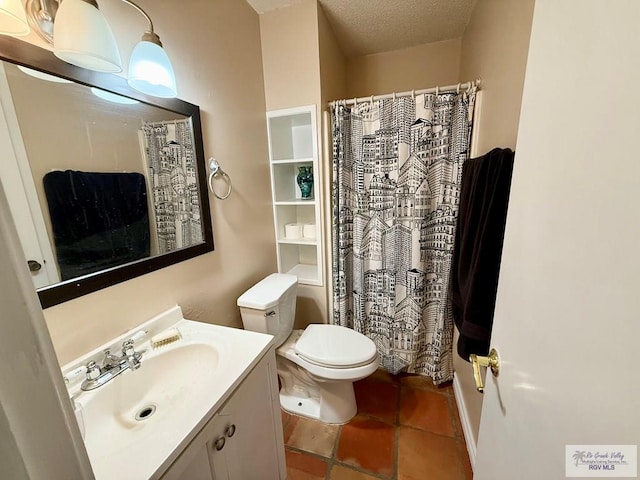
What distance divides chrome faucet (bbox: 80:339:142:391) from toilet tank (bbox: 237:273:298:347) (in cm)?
53

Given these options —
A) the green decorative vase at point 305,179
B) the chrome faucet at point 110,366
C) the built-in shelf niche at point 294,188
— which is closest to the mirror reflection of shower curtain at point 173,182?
the chrome faucet at point 110,366

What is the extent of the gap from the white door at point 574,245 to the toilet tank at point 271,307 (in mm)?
1055

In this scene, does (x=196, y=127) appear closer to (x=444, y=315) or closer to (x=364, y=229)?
(x=364, y=229)

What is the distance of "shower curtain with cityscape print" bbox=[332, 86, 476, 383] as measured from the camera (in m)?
1.53

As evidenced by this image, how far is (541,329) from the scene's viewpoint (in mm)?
478

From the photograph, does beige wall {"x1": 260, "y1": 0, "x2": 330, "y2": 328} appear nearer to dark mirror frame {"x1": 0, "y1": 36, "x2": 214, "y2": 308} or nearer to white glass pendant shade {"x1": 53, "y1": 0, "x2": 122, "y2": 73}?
dark mirror frame {"x1": 0, "y1": 36, "x2": 214, "y2": 308}

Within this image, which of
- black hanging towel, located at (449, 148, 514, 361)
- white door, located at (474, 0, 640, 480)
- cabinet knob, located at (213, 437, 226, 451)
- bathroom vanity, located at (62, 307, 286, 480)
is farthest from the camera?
black hanging towel, located at (449, 148, 514, 361)

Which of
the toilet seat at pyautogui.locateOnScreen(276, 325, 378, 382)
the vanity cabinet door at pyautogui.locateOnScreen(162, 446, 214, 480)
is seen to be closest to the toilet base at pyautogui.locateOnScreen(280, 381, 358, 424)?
the toilet seat at pyautogui.locateOnScreen(276, 325, 378, 382)

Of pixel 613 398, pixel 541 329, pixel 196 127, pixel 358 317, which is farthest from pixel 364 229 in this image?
pixel 613 398

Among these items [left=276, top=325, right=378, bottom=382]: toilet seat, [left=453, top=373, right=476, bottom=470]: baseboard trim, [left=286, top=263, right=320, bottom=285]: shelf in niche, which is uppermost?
[left=286, top=263, right=320, bottom=285]: shelf in niche

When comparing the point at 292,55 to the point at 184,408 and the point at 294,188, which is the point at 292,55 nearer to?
the point at 294,188

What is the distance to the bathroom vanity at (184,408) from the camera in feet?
2.02

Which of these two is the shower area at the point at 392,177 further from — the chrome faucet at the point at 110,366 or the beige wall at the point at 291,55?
the chrome faucet at the point at 110,366

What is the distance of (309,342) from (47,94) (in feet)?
4.74
